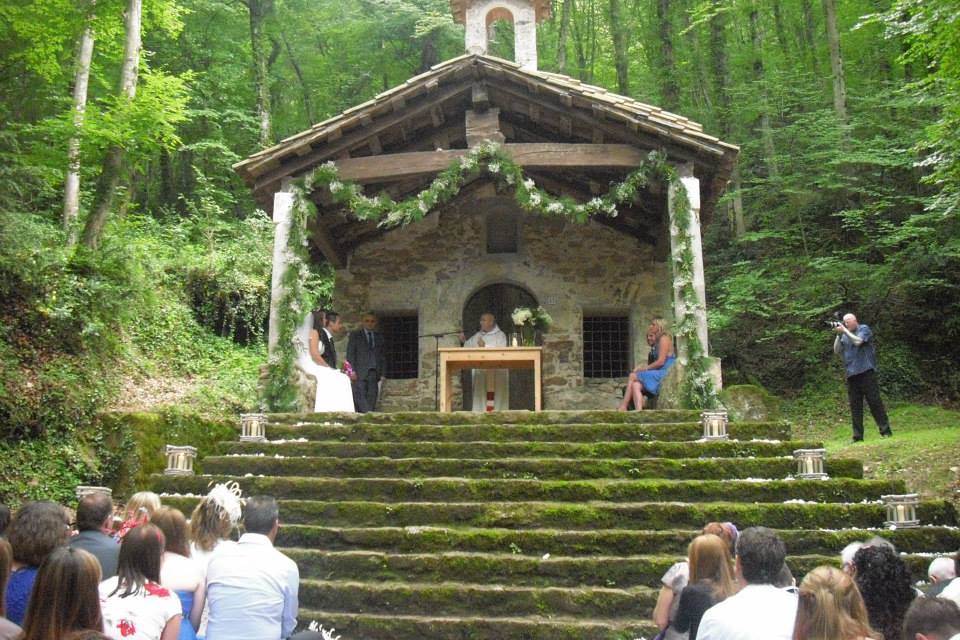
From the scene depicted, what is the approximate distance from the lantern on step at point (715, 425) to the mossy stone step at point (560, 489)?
0.97 m

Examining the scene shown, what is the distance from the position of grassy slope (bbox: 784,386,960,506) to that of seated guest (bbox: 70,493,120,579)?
816 centimetres

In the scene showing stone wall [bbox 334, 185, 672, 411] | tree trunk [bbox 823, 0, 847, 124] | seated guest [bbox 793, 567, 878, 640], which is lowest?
seated guest [bbox 793, 567, 878, 640]

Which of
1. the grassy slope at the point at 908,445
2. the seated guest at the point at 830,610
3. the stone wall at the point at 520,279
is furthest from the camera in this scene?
the stone wall at the point at 520,279

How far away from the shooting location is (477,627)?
594 cm

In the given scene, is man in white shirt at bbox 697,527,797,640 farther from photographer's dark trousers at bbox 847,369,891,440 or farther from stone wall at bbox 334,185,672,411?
stone wall at bbox 334,185,672,411

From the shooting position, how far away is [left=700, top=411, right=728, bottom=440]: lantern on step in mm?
8234

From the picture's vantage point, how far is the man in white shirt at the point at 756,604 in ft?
10.5

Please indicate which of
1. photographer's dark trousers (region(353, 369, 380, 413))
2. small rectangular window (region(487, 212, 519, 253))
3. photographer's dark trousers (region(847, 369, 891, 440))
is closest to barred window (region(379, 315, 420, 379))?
photographer's dark trousers (region(353, 369, 380, 413))

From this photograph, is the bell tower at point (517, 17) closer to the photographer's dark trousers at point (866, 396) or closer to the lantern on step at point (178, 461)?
the photographer's dark trousers at point (866, 396)

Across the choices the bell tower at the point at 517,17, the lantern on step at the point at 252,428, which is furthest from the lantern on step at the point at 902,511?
the bell tower at the point at 517,17

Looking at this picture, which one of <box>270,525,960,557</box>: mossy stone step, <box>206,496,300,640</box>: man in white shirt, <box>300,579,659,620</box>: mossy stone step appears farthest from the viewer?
<box>270,525,960,557</box>: mossy stone step

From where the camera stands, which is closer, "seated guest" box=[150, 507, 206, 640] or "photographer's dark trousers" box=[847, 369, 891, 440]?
"seated guest" box=[150, 507, 206, 640]

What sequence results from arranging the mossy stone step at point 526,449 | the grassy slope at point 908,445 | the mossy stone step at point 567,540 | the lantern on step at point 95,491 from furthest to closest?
1. the grassy slope at point 908,445
2. the mossy stone step at point 526,449
3. the mossy stone step at point 567,540
4. the lantern on step at point 95,491

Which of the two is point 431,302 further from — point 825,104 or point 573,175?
point 825,104
